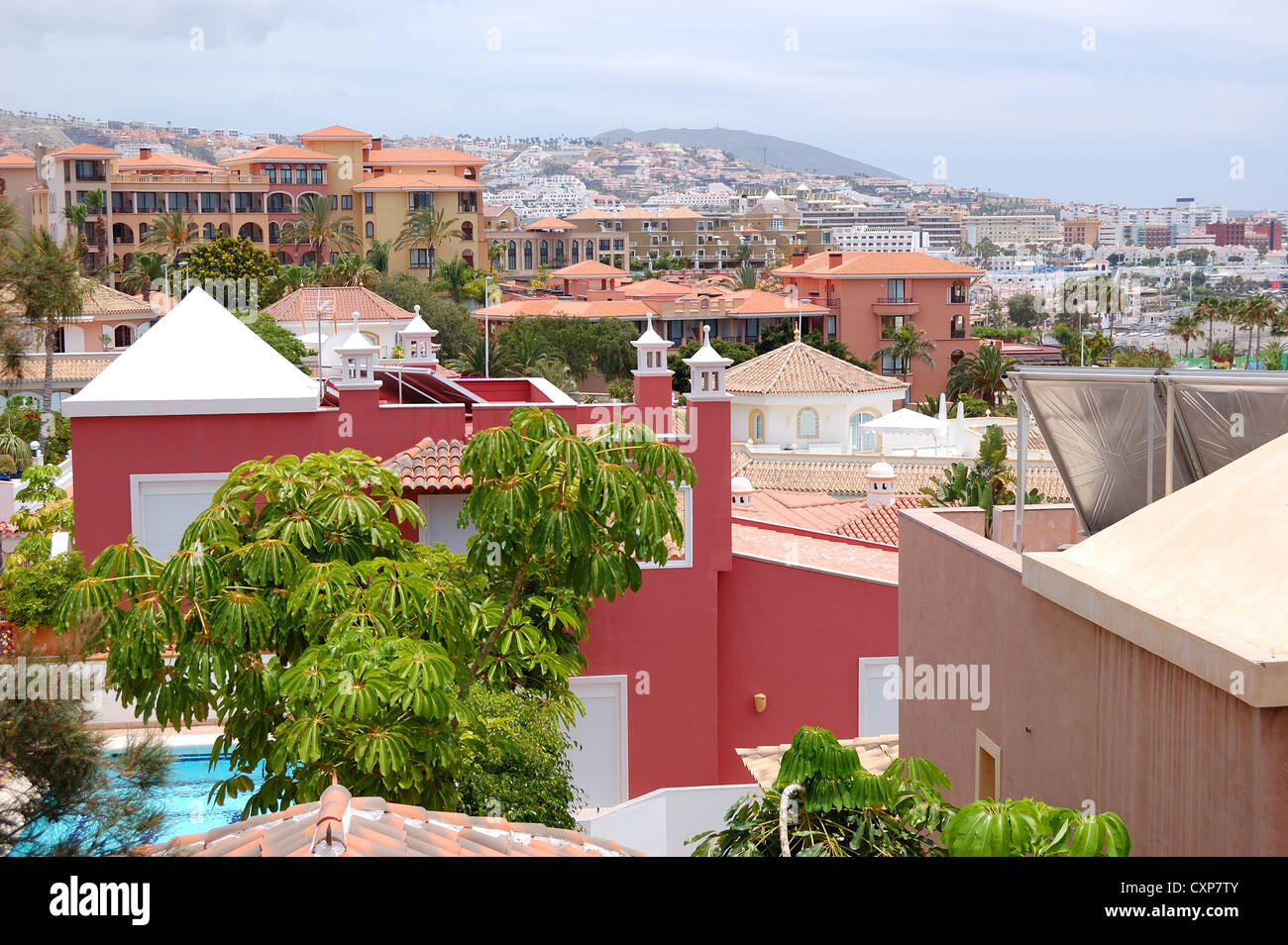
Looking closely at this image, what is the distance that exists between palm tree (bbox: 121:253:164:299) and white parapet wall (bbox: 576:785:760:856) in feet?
227

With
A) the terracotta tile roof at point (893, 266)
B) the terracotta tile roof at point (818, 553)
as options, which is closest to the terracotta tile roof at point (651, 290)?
the terracotta tile roof at point (893, 266)

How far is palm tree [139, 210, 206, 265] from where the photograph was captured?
83.6m

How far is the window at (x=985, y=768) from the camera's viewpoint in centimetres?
875

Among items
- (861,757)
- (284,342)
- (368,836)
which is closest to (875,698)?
(861,757)

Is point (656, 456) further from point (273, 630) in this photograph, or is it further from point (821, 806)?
point (821, 806)

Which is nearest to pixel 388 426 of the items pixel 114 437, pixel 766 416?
pixel 114 437

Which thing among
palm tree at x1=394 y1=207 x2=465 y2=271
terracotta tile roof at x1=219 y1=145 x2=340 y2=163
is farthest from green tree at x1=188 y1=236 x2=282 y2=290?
terracotta tile roof at x1=219 y1=145 x2=340 y2=163

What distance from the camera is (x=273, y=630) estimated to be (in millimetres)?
10555

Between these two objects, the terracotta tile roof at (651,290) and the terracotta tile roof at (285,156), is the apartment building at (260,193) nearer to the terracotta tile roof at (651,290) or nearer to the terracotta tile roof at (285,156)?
the terracotta tile roof at (285,156)

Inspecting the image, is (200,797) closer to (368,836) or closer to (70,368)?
(368,836)

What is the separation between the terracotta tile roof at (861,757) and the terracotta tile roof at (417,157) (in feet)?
339

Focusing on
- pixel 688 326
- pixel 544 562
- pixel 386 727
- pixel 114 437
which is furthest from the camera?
pixel 688 326
